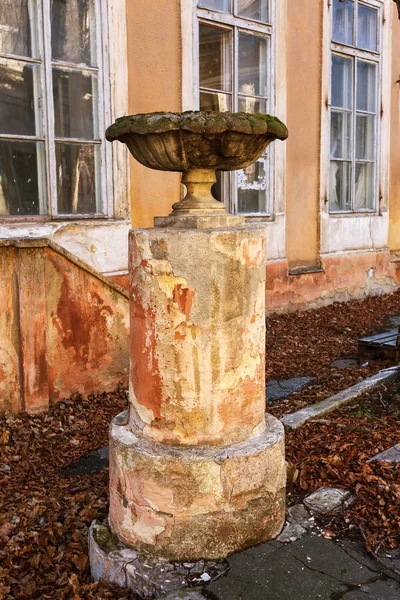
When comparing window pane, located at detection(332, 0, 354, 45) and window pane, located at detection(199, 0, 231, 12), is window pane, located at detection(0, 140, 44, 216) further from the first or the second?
window pane, located at detection(332, 0, 354, 45)

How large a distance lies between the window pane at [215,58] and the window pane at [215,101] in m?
0.09

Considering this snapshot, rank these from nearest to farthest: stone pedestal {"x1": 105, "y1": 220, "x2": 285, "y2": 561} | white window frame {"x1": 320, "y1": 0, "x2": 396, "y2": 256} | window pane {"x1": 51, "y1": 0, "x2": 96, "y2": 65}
→ stone pedestal {"x1": 105, "y1": 220, "x2": 285, "y2": 561} < window pane {"x1": 51, "y1": 0, "x2": 96, "y2": 65} < white window frame {"x1": 320, "y1": 0, "x2": 396, "y2": 256}

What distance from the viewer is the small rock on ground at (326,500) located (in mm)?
2840

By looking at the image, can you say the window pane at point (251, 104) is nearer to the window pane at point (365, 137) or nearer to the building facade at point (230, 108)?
the building facade at point (230, 108)

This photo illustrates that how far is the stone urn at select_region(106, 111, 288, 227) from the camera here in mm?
2363

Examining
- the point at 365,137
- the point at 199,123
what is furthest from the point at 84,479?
the point at 365,137

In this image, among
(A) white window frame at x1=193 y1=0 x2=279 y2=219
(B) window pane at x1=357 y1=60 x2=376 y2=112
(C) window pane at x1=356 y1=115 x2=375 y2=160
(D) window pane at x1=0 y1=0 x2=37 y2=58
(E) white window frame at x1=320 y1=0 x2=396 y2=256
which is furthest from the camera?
(C) window pane at x1=356 y1=115 x2=375 y2=160

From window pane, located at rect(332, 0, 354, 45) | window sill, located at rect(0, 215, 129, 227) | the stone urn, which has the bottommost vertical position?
window sill, located at rect(0, 215, 129, 227)

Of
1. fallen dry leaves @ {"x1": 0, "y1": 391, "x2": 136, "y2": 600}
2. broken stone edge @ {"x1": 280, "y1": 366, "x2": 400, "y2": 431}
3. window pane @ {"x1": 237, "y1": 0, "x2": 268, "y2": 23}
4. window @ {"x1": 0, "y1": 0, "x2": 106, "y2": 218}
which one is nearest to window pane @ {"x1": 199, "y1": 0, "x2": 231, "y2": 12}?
window pane @ {"x1": 237, "y1": 0, "x2": 268, "y2": 23}

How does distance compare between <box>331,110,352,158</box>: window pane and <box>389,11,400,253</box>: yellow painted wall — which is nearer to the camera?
<box>331,110,352,158</box>: window pane

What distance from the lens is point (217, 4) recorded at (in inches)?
270

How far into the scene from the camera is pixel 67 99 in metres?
5.71

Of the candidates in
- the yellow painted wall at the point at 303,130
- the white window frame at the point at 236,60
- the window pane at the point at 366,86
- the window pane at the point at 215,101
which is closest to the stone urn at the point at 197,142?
the white window frame at the point at 236,60

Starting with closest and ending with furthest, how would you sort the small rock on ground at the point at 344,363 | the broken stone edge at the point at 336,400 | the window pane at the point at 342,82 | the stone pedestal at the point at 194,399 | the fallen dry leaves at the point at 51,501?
the stone pedestal at the point at 194,399 → the fallen dry leaves at the point at 51,501 → the broken stone edge at the point at 336,400 → the small rock on ground at the point at 344,363 → the window pane at the point at 342,82
